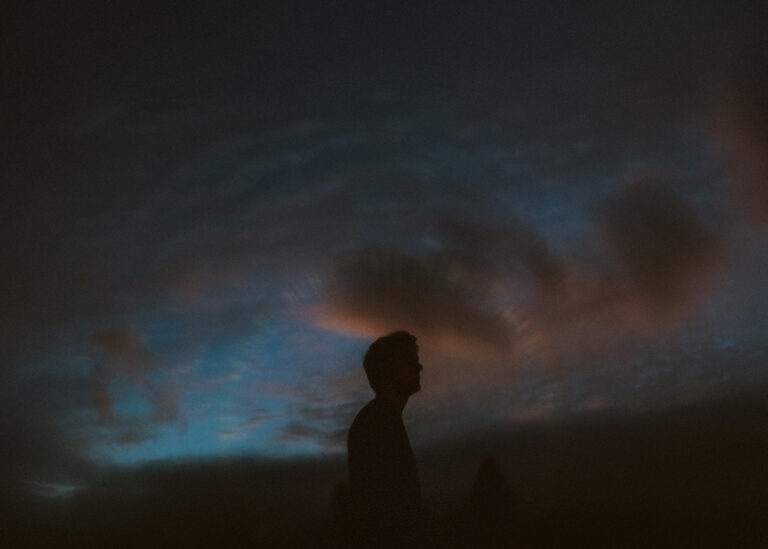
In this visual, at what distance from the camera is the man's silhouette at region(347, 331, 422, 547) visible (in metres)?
7.16

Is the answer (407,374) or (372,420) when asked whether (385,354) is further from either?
(372,420)

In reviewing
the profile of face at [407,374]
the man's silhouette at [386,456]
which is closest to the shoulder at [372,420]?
the man's silhouette at [386,456]

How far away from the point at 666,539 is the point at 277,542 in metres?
111

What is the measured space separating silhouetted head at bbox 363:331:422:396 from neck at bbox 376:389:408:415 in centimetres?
5

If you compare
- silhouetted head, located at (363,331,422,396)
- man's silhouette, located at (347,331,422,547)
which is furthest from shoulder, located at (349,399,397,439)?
silhouetted head, located at (363,331,422,396)

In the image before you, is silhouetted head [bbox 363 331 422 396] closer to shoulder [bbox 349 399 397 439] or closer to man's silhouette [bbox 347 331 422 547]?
man's silhouette [bbox 347 331 422 547]

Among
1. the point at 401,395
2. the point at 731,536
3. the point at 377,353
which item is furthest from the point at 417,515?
the point at 731,536

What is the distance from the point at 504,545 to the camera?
7.52m

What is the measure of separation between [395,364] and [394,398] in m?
0.53

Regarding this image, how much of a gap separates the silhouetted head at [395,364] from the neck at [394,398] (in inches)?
1.9

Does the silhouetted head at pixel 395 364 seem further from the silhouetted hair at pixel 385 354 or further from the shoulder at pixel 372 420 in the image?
the shoulder at pixel 372 420

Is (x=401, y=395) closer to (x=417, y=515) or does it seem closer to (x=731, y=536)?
(x=417, y=515)

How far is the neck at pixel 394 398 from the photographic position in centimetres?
871

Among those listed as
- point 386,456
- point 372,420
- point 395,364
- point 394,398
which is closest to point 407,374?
point 395,364
